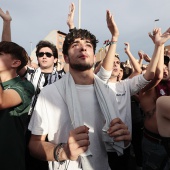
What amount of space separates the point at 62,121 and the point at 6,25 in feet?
6.86

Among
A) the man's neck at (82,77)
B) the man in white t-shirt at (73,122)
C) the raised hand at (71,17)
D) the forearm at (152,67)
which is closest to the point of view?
the man in white t-shirt at (73,122)

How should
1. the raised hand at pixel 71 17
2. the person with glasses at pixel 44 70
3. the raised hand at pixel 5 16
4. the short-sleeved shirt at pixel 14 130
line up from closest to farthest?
the short-sleeved shirt at pixel 14 130, the raised hand at pixel 5 16, the person with glasses at pixel 44 70, the raised hand at pixel 71 17

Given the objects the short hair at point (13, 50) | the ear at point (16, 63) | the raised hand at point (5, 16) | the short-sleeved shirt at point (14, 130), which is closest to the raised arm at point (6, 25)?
the raised hand at point (5, 16)

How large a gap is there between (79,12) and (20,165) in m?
11.3

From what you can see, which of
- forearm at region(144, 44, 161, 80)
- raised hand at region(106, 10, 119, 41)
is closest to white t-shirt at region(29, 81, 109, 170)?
forearm at region(144, 44, 161, 80)

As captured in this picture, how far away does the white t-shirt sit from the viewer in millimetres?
1767

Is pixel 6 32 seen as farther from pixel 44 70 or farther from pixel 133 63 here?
pixel 133 63

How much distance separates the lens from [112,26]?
2.83 meters

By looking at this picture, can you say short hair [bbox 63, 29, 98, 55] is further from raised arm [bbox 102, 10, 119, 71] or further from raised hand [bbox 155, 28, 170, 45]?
raised hand [bbox 155, 28, 170, 45]

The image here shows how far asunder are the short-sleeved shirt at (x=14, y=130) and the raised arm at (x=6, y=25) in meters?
1.23

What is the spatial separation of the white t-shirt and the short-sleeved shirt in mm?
189

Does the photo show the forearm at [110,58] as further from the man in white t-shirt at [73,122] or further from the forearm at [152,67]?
the man in white t-shirt at [73,122]

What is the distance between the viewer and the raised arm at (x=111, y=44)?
2.78 m

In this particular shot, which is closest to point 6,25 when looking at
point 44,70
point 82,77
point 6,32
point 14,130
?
point 6,32
